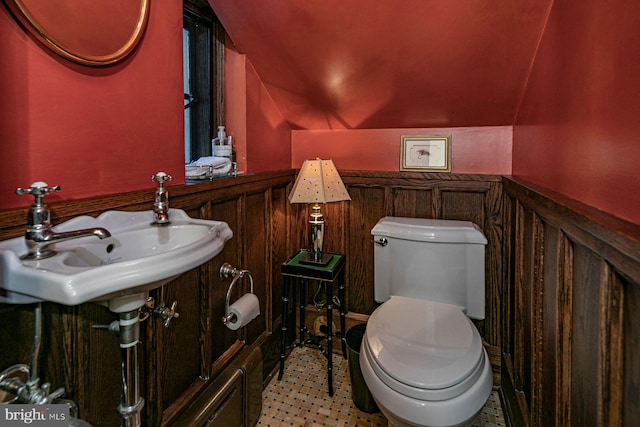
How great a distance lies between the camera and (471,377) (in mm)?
1188

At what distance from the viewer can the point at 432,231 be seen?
170 cm

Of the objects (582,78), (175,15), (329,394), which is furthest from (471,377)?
(175,15)

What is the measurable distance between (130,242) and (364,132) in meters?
A: 1.50

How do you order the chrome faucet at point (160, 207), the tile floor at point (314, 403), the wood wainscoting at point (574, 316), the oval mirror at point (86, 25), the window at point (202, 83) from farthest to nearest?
1. the window at point (202, 83)
2. the tile floor at point (314, 403)
3. the chrome faucet at point (160, 207)
4. the oval mirror at point (86, 25)
5. the wood wainscoting at point (574, 316)

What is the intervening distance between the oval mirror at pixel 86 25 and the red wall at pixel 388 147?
1222 millimetres

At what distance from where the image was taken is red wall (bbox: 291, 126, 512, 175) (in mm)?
1860


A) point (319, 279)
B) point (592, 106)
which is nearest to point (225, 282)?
point (319, 279)

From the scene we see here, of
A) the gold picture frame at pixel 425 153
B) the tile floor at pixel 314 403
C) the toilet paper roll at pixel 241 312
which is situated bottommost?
the tile floor at pixel 314 403

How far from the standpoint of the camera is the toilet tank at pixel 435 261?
167 centimetres

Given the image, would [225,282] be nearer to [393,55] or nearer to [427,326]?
[427,326]

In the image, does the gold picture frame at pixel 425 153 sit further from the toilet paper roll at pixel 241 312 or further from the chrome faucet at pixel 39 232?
the chrome faucet at pixel 39 232

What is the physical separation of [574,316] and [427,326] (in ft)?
2.22

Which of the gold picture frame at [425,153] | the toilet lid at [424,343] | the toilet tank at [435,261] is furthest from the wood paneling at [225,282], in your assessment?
the toilet lid at [424,343]

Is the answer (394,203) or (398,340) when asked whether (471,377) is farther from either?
(394,203)
